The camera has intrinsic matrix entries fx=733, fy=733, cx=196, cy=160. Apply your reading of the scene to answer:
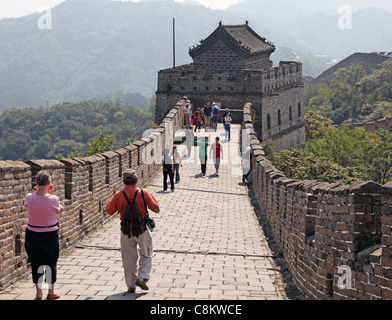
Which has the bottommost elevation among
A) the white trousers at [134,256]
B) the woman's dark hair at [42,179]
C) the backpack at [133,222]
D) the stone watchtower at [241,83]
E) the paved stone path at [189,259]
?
the paved stone path at [189,259]

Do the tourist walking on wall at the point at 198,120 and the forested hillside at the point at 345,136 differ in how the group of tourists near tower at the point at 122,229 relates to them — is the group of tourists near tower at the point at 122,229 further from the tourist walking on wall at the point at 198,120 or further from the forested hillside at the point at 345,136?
the tourist walking on wall at the point at 198,120

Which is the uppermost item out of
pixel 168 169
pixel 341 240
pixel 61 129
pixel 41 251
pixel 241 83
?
pixel 61 129

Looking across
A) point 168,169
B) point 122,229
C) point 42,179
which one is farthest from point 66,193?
point 168,169

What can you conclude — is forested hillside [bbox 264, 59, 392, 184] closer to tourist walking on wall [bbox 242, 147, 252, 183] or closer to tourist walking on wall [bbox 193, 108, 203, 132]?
tourist walking on wall [bbox 193, 108, 203, 132]

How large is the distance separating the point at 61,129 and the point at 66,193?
5424 inches

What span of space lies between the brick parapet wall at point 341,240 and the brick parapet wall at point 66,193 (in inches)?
124

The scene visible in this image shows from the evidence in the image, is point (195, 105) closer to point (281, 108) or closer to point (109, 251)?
point (281, 108)

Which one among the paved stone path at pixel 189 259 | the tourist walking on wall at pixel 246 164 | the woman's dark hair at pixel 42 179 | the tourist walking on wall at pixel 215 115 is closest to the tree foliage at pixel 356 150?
the tourist walking on wall at pixel 215 115

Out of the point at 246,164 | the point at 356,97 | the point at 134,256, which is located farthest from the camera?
the point at 356,97

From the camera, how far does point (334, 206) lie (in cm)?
699

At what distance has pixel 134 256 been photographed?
756 cm

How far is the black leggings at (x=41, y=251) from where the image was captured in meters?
6.95

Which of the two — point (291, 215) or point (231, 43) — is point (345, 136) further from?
point (291, 215)

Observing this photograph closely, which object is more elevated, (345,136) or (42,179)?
(345,136)
